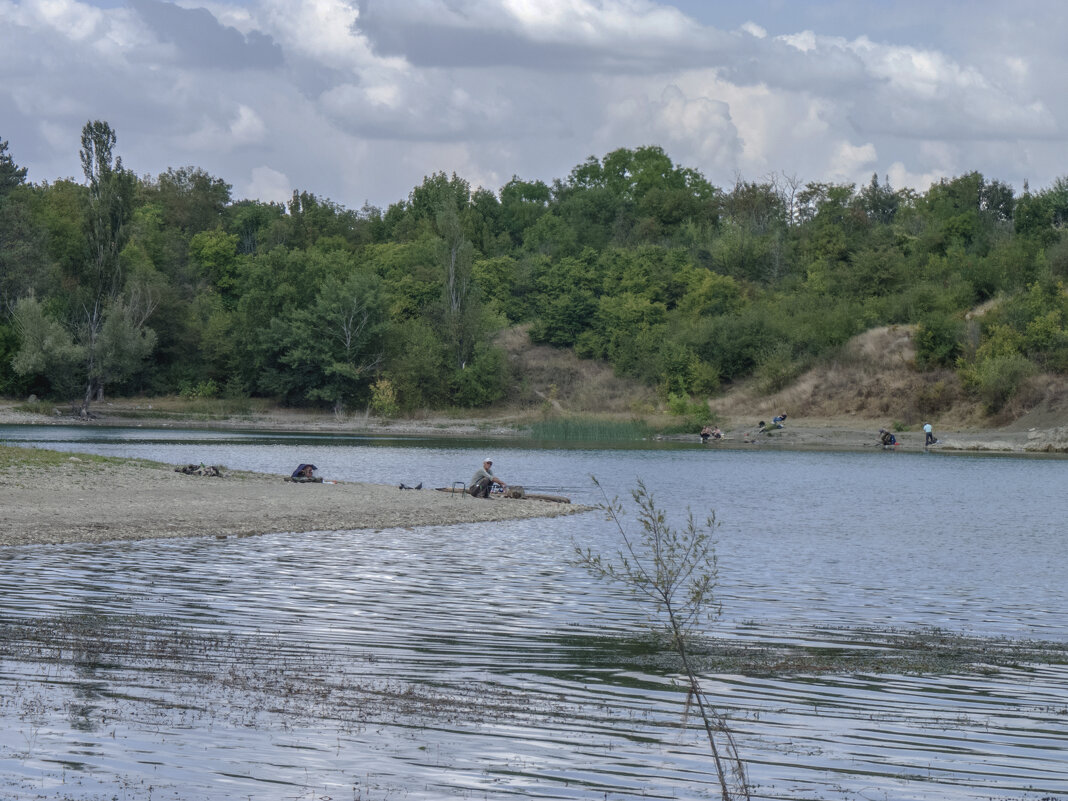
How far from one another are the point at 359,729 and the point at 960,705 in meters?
6.11

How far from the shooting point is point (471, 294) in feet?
350

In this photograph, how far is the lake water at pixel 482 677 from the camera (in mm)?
8844

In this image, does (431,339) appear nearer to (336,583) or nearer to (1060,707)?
(336,583)

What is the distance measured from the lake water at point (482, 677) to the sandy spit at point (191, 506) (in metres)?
1.34

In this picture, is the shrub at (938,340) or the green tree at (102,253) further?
the shrub at (938,340)

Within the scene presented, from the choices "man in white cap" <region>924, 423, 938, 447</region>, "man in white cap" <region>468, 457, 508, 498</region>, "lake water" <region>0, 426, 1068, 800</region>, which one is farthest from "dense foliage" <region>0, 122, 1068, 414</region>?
"lake water" <region>0, 426, 1068, 800</region>

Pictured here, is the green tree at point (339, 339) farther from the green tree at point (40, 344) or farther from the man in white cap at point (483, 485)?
the man in white cap at point (483, 485)

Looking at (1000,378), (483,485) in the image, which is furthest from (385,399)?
(483,485)

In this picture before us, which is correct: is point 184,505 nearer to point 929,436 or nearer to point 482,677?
point 482,677

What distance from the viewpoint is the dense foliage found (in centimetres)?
9062

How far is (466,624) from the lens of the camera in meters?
16.0

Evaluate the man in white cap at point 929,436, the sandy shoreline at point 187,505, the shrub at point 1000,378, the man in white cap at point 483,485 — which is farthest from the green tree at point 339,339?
the man in white cap at point 483,485

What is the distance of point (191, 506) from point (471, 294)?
7853cm

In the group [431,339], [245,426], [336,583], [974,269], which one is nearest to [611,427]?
[431,339]
